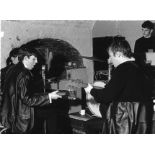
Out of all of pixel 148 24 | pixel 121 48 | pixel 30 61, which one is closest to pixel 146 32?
pixel 148 24

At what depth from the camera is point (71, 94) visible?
3.36 meters

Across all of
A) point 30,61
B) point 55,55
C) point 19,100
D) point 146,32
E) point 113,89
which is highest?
point 146,32

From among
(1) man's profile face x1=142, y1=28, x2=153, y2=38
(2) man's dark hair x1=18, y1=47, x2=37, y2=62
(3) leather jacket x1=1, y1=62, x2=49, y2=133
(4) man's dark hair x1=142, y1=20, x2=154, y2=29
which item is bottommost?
(3) leather jacket x1=1, y1=62, x2=49, y2=133

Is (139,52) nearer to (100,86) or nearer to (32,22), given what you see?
(100,86)

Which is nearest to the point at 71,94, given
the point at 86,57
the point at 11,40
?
the point at 86,57

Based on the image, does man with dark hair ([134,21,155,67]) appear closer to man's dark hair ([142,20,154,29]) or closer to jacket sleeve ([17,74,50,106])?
man's dark hair ([142,20,154,29])

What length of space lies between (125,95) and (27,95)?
1.03 m

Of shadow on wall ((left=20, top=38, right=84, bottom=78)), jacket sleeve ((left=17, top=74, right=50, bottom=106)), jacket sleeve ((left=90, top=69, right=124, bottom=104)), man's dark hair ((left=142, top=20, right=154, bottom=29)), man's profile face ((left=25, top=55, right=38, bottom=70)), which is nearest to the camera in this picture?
jacket sleeve ((left=90, top=69, right=124, bottom=104))

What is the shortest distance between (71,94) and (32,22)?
1067 mm

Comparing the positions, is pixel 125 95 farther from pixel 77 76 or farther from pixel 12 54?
pixel 77 76

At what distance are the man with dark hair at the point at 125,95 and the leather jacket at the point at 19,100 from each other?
26.7 inches

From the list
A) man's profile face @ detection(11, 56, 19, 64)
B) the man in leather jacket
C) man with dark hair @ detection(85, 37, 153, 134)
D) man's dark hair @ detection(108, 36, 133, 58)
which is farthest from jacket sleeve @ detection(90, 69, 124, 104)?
man's profile face @ detection(11, 56, 19, 64)

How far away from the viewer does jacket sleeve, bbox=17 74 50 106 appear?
8.68 feet

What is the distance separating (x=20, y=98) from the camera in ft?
8.73
